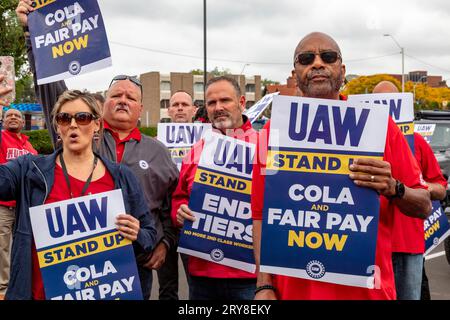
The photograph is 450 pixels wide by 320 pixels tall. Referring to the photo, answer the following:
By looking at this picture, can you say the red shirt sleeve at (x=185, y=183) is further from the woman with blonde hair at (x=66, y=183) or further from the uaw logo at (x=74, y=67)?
the uaw logo at (x=74, y=67)

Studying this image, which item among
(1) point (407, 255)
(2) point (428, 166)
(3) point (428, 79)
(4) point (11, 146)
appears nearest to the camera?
(1) point (407, 255)

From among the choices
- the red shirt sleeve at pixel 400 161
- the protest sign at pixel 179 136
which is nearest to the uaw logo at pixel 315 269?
the red shirt sleeve at pixel 400 161

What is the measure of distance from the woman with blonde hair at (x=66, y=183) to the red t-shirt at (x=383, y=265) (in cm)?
89

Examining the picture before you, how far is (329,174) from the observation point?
2.28 m

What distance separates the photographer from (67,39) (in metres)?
3.37

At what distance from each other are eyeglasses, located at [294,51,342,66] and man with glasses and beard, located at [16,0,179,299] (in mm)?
1420

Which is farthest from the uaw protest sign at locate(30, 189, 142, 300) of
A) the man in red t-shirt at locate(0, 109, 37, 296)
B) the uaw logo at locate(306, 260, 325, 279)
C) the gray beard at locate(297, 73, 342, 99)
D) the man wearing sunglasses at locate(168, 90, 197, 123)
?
the man wearing sunglasses at locate(168, 90, 197, 123)

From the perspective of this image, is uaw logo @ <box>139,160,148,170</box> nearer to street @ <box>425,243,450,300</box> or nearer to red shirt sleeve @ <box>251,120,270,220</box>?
red shirt sleeve @ <box>251,120,270,220</box>

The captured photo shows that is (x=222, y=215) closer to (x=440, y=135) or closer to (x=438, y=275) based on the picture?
(x=438, y=275)

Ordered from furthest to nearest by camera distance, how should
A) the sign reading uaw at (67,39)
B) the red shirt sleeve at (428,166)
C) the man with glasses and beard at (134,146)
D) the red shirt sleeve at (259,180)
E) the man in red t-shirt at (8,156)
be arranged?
the man in red t-shirt at (8,156) < the red shirt sleeve at (428,166) < the man with glasses and beard at (134,146) < the sign reading uaw at (67,39) < the red shirt sleeve at (259,180)

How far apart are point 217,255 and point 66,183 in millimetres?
1100

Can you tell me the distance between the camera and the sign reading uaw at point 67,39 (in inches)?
131

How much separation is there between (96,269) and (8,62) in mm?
1168

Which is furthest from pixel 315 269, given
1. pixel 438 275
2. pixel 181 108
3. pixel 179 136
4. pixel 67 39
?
pixel 438 275
